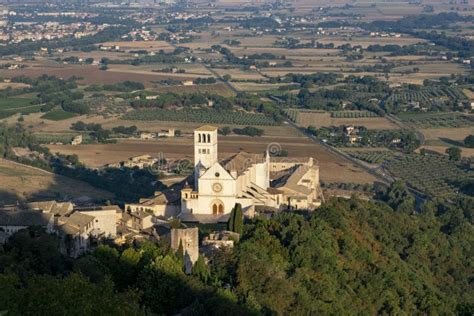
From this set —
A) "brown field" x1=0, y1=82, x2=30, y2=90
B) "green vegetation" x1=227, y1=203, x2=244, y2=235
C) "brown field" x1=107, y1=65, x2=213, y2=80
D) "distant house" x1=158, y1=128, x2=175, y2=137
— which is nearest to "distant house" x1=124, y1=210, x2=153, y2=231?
"green vegetation" x1=227, y1=203, x2=244, y2=235

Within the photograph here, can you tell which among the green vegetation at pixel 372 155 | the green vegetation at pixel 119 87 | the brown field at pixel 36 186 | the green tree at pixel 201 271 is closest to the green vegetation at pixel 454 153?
the green vegetation at pixel 372 155

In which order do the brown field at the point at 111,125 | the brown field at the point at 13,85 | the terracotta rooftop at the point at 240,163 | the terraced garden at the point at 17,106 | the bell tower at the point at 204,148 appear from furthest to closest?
the brown field at the point at 13,85 → the terraced garden at the point at 17,106 → the brown field at the point at 111,125 → the terracotta rooftop at the point at 240,163 → the bell tower at the point at 204,148

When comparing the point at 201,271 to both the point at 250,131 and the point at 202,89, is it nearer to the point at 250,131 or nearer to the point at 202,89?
the point at 250,131

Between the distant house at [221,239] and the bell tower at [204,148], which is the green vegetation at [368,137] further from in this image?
the distant house at [221,239]

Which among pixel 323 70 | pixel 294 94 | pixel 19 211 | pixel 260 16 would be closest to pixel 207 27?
pixel 260 16

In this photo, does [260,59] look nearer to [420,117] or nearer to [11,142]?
[420,117]

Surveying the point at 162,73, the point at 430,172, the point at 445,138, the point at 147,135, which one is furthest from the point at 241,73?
the point at 430,172
